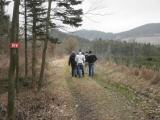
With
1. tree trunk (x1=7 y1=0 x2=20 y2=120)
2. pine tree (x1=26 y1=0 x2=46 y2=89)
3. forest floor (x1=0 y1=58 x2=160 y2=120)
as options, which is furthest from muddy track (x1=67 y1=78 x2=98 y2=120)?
pine tree (x1=26 y1=0 x2=46 y2=89)

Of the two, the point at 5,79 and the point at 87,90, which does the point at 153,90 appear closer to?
the point at 87,90

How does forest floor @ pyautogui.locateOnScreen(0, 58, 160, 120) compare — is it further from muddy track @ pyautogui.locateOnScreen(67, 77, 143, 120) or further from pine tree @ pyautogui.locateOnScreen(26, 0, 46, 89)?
pine tree @ pyautogui.locateOnScreen(26, 0, 46, 89)

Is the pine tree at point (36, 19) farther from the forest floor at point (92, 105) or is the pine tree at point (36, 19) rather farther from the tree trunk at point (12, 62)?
the tree trunk at point (12, 62)

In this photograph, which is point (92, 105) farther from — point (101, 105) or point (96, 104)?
point (101, 105)

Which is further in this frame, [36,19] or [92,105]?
[36,19]

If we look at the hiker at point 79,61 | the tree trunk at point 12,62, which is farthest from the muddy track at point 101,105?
the hiker at point 79,61

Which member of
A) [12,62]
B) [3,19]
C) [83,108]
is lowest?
[83,108]

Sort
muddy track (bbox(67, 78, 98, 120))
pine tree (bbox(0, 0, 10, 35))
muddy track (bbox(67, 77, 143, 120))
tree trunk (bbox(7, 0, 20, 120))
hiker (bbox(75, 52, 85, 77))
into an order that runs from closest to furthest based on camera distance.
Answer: tree trunk (bbox(7, 0, 20, 120)), muddy track (bbox(67, 77, 143, 120)), muddy track (bbox(67, 78, 98, 120)), hiker (bbox(75, 52, 85, 77)), pine tree (bbox(0, 0, 10, 35))

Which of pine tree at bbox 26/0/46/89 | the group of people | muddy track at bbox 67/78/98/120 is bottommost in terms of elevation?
muddy track at bbox 67/78/98/120

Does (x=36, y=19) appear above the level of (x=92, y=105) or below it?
above

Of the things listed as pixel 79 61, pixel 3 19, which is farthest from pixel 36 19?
pixel 3 19

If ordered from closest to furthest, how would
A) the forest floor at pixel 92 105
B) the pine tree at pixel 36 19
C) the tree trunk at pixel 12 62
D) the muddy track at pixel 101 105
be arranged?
the tree trunk at pixel 12 62
the muddy track at pixel 101 105
the forest floor at pixel 92 105
the pine tree at pixel 36 19

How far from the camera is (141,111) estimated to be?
13461 millimetres

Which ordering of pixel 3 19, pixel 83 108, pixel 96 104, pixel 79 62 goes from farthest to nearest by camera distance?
pixel 3 19, pixel 79 62, pixel 96 104, pixel 83 108
